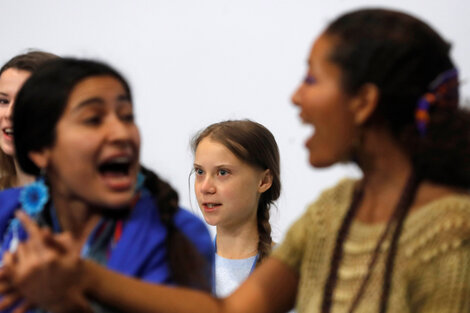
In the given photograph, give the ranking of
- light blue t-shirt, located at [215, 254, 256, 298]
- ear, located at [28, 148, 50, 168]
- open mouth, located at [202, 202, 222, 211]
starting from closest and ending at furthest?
ear, located at [28, 148, 50, 168] < light blue t-shirt, located at [215, 254, 256, 298] < open mouth, located at [202, 202, 222, 211]

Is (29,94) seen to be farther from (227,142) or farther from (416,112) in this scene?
(227,142)

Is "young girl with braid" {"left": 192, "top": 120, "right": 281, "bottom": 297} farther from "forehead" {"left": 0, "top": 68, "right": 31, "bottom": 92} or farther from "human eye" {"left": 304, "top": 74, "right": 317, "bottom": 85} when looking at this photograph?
"human eye" {"left": 304, "top": 74, "right": 317, "bottom": 85}

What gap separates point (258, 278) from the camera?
1.20m

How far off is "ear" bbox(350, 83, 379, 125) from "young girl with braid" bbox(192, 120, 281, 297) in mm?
1123

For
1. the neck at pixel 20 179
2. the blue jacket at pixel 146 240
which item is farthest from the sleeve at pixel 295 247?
the neck at pixel 20 179

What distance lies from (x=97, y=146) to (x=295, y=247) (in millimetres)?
364

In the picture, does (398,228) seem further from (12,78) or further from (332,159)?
(12,78)

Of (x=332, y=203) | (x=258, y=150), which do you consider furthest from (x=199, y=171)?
(x=332, y=203)

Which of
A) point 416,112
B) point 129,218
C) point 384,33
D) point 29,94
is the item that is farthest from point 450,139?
point 29,94

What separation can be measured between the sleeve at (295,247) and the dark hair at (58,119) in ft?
0.44

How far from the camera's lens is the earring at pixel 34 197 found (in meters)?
1.11

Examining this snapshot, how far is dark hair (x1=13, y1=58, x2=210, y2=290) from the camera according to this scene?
1115mm

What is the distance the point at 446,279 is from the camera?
1.05 meters

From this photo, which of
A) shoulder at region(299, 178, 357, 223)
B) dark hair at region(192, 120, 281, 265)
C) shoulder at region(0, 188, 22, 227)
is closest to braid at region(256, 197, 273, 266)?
dark hair at region(192, 120, 281, 265)
